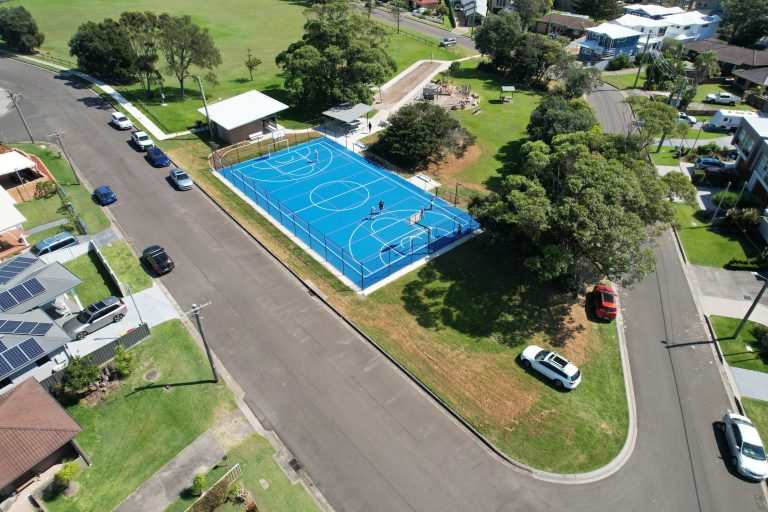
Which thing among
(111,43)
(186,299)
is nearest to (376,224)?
(186,299)

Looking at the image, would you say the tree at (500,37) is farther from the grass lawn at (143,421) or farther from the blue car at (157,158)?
the grass lawn at (143,421)

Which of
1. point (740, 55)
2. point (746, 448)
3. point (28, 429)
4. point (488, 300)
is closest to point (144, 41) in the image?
point (28, 429)

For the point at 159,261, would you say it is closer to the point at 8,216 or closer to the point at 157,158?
the point at 8,216

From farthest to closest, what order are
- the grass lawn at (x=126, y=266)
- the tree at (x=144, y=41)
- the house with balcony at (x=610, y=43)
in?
the house with balcony at (x=610, y=43), the tree at (x=144, y=41), the grass lawn at (x=126, y=266)

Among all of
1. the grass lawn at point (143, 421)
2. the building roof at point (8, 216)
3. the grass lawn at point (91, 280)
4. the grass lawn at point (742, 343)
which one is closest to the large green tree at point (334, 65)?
the grass lawn at point (91, 280)

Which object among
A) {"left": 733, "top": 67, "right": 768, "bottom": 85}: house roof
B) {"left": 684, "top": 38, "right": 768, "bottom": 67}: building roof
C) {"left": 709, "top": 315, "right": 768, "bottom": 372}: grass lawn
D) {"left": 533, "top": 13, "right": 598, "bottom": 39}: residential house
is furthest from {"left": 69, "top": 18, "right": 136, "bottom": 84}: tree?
{"left": 684, "top": 38, "right": 768, "bottom": 67}: building roof

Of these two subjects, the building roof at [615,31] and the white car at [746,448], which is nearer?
the white car at [746,448]
